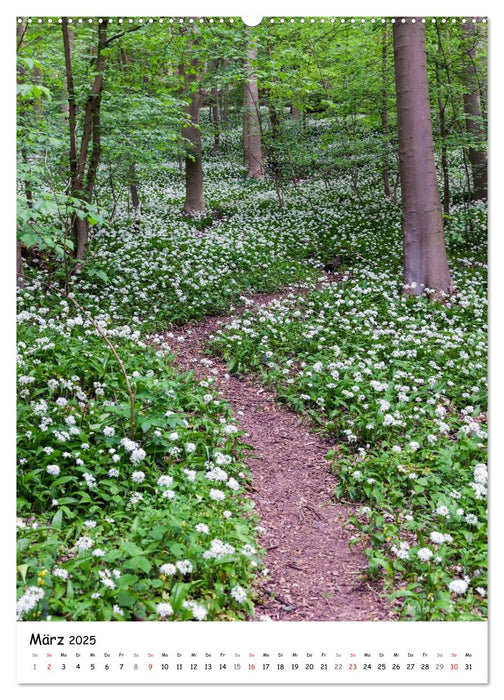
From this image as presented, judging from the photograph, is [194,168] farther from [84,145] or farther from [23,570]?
[23,570]

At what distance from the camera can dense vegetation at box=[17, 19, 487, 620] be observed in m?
3.15

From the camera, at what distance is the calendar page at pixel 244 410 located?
2205 mm

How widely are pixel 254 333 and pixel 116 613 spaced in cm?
500

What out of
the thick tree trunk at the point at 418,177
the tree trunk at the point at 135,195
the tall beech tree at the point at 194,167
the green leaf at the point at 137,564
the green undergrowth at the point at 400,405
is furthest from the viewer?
the tall beech tree at the point at 194,167

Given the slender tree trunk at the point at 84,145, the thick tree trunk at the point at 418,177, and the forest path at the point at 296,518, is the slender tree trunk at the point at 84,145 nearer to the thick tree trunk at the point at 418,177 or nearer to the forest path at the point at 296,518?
the forest path at the point at 296,518

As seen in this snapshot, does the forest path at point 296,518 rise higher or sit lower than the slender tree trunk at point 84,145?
lower

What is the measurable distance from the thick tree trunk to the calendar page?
35 millimetres

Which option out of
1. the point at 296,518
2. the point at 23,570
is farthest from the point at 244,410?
the point at 23,570

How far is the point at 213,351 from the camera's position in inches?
280

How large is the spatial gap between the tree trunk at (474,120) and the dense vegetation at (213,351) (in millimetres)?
193

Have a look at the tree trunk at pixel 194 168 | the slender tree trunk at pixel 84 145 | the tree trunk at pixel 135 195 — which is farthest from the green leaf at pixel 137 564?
the tree trunk at pixel 194 168

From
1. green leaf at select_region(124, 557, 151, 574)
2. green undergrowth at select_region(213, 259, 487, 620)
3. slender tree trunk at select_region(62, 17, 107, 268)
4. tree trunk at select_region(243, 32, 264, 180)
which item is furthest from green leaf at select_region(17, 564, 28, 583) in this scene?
tree trunk at select_region(243, 32, 264, 180)

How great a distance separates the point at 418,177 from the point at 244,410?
4.89 meters
